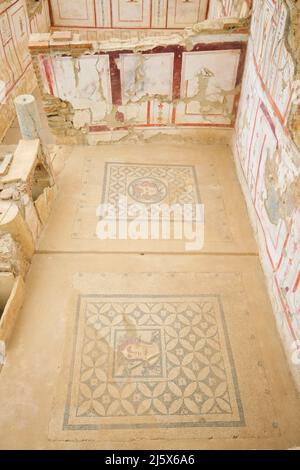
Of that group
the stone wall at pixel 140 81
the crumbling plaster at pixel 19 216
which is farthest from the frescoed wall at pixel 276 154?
the crumbling plaster at pixel 19 216

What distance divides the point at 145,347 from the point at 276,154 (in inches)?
58.4

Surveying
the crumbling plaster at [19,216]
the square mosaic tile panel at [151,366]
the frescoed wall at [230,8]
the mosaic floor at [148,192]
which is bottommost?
the square mosaic tile panel at [151,366]

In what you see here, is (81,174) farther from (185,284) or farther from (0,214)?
(185,284)

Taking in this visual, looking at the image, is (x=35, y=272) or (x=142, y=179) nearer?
(x=35, y=272)

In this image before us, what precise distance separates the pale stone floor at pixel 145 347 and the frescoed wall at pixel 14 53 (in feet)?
5.58

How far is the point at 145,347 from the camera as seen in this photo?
7.36 ft

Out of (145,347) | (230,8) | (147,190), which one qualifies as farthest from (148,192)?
(230,8)

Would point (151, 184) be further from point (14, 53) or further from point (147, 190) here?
point (14, 53)

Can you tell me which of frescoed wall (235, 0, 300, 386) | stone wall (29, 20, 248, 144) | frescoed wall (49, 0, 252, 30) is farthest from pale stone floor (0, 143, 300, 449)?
frescoed wall (49, 0, 252, 30)

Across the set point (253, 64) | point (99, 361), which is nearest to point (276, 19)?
point (253, 64)

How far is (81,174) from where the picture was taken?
3488 mm

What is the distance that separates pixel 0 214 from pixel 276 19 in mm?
2206

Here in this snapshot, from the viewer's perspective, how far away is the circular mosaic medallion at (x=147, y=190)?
3240 mm

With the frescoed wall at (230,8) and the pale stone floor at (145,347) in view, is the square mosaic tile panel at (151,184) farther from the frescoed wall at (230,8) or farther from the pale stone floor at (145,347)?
the frescoed wall at (230,8)
